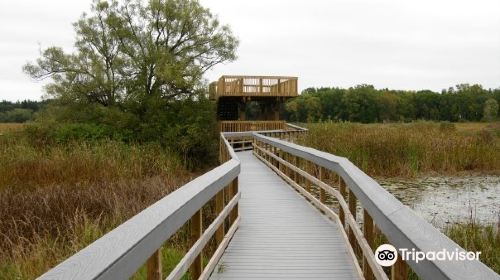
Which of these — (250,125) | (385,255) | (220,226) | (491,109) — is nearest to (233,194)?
(220,226)

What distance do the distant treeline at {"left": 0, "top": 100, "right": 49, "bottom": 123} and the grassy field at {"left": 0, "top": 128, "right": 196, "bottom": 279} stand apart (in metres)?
59.6

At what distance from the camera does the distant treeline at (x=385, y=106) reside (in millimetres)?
115125

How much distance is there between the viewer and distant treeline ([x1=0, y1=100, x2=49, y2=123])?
91250mm

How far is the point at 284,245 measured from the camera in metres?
5.54

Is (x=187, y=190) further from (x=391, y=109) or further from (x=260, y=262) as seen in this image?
(x=391, y=109)

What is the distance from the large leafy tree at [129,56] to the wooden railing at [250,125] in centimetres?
328

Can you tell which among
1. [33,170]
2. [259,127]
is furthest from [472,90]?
[33,170]

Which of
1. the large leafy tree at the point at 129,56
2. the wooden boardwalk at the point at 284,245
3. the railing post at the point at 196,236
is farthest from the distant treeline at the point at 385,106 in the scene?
the railing post at the point at 196,236

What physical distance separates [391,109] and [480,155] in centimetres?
10638

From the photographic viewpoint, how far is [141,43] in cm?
3256

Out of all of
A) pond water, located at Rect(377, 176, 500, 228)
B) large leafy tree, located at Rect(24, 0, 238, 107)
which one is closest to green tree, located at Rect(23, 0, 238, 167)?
large leafy tree, located at Rect(24, 0, 238, 107)

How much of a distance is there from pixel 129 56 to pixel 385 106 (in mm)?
94690

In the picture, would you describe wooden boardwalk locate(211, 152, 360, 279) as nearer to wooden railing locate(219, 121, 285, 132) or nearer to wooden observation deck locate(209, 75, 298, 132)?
wooden railing locate(219, 121, 285, 132)

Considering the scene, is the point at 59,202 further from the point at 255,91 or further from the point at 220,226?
the point at 255,91
